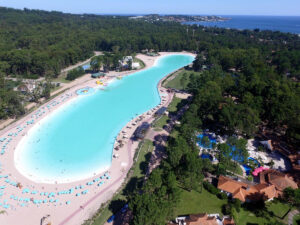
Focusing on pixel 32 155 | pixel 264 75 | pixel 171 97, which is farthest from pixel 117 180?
pixel 264 75

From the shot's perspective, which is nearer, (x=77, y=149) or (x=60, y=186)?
(x=60, y=186)

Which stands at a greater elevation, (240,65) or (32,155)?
(240,65)

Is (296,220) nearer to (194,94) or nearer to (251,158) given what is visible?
(251,158)

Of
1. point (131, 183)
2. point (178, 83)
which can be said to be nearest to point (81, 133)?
point (131, 183)

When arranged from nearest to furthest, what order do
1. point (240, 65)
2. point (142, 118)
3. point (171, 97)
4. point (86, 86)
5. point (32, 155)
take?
point (32, 155) → point (142, 118) → point (171, 97) → point (86, 86) → point (240, 65)

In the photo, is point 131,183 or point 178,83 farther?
point 178,83

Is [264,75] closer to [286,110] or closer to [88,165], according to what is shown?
[286,110]

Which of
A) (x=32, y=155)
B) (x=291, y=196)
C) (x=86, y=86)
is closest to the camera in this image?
(x=291, y=196)
